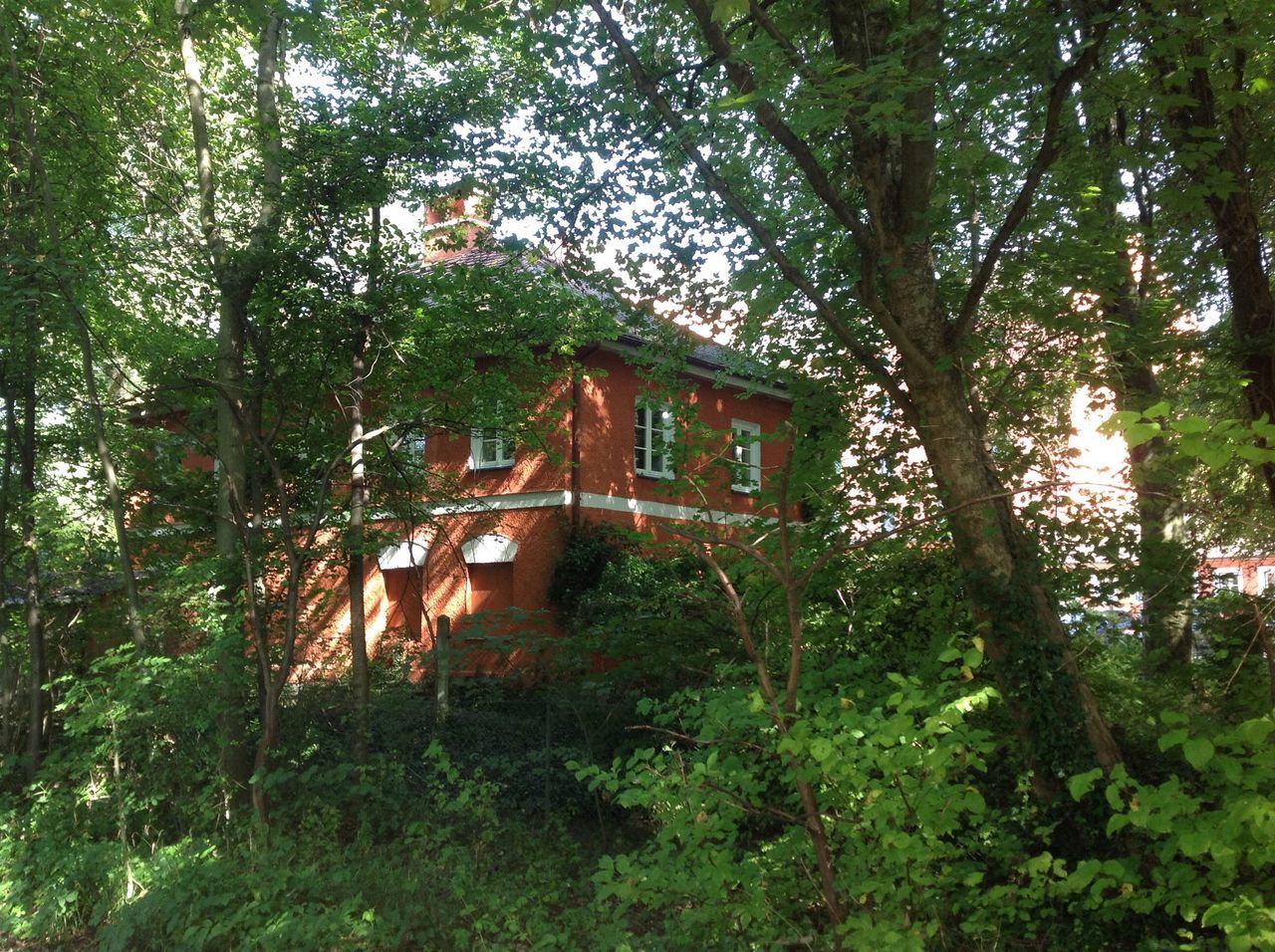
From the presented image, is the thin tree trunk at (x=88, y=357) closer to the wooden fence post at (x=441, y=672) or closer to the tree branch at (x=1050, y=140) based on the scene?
the wooden fence post at (x=441, y=672)

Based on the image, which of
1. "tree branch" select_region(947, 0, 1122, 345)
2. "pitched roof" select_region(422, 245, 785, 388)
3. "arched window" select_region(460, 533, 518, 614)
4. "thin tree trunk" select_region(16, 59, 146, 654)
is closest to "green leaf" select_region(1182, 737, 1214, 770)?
"tree branch" select_region(947, 0, 1122, 345)

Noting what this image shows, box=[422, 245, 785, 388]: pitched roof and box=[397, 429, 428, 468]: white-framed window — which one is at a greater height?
box=[422, 245, 785, 388]: pitched roof

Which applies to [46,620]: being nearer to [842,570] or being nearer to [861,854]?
[842,570]

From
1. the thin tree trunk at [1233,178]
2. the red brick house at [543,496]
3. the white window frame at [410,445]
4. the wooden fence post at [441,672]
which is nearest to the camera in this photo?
the thin tree trunk at [1233,178]

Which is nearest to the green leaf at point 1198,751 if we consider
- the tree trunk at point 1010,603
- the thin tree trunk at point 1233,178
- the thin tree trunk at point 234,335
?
the tree trunk at point 1010,603

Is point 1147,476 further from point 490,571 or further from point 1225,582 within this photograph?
point 490,571

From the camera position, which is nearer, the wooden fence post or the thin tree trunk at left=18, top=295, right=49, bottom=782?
the wooden fence post

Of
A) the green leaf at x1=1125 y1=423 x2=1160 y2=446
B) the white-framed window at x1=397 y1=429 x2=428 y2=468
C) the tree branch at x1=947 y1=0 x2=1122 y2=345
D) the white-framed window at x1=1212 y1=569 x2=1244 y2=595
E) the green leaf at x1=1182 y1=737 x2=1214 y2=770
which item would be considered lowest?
the green leaf at x1=1182 y1=737 x2=1214 y2=770

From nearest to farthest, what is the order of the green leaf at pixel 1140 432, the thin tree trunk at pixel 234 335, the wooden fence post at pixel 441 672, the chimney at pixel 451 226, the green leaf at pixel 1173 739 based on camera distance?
the green leaf at pixel 1140 432 < the green leaf at pixel 1173 739 < the thin tree trunk at pixel 234 335 < the wooden fence post at pixel 441 672 < the chimney at pixel 451 226

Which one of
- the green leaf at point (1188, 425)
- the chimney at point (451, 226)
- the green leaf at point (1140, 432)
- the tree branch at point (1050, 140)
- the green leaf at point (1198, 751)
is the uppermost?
the chimney at point (451, 226)

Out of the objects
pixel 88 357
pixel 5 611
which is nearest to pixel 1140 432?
pixel 88 357

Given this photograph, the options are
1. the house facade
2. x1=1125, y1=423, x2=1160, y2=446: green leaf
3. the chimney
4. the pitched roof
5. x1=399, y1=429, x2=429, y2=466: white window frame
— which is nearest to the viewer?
x1=1125, y1=423, x2=1160, y2=446: green leaf

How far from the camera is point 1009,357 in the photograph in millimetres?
8188

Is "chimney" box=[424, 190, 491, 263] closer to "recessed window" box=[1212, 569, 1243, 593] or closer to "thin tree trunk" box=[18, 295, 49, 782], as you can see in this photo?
"thin tree trunk" box=[18, 295, 49, 782]
